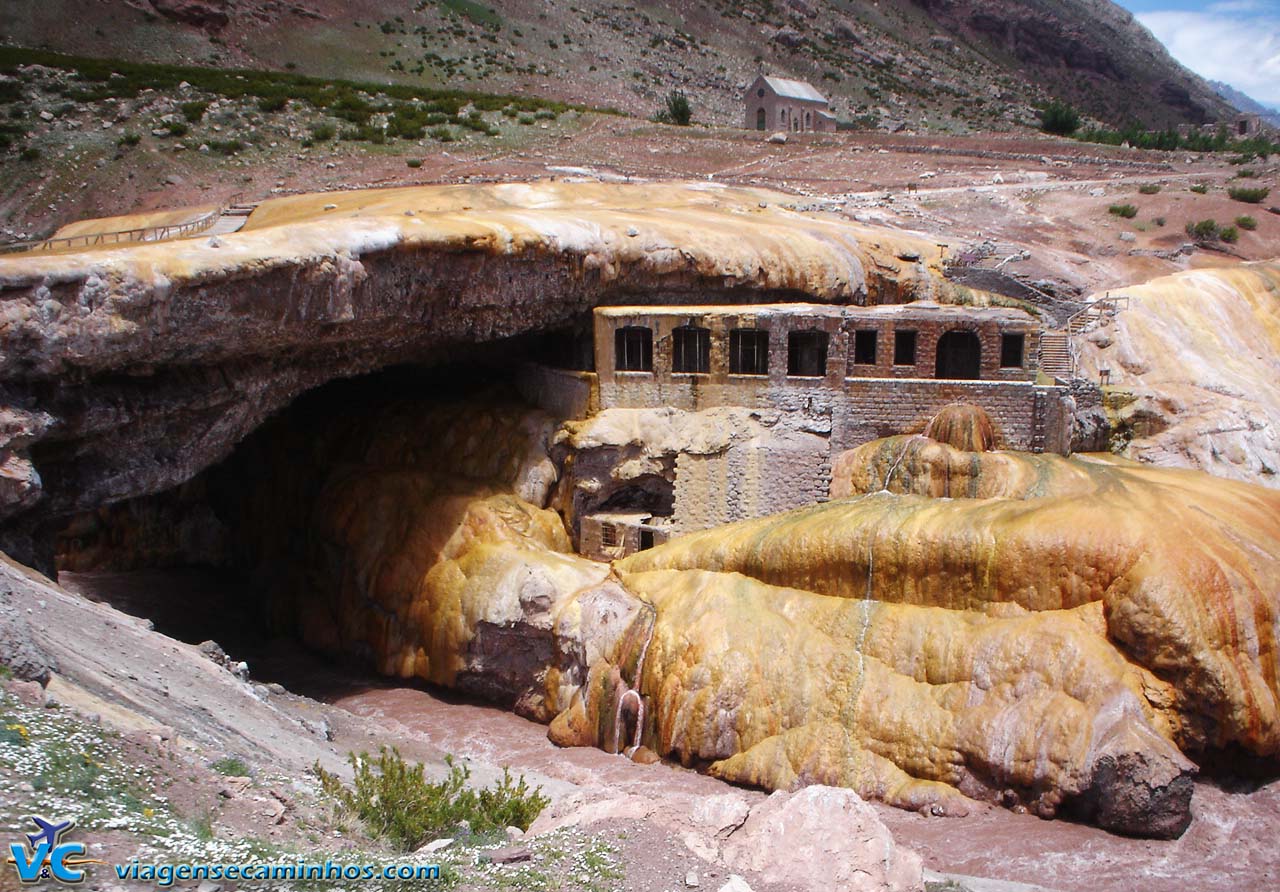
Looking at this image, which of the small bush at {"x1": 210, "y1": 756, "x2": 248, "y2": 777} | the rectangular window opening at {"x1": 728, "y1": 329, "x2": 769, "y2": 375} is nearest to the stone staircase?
the rectangular window opening at {"x1": 728, "y1": 329, "x2": 769, "y2": 375}

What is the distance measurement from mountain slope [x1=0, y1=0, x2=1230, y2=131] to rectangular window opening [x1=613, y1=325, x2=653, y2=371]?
175ft

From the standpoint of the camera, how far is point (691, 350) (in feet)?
98.6

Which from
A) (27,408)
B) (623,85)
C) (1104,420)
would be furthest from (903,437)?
(623,85)

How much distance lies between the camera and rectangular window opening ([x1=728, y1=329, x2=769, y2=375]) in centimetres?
2939

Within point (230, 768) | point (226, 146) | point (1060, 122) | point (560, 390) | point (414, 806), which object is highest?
point (1060, 122)

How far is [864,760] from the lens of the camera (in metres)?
21.5

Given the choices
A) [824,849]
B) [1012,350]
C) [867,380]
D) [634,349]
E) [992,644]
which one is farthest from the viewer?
[634,349]

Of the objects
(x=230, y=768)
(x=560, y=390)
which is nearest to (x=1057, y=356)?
(x=560, y=390)

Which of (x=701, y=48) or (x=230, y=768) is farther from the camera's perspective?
(x=701, y=48)

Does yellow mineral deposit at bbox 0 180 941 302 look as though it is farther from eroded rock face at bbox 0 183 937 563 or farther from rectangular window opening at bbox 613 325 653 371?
rectangular window opening at bbox 613 325 653 371

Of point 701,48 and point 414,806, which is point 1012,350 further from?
point 701,48

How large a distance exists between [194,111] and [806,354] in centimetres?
3919

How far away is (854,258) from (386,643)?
18.9 meters

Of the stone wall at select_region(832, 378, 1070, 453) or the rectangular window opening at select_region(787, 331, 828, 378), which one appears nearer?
the stone wall at select_region(832, 378, 1070, 453)
